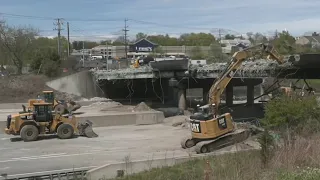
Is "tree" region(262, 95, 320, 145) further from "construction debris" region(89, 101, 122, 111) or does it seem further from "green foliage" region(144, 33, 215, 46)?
"green foliage" region(144, 33, 215, 46)

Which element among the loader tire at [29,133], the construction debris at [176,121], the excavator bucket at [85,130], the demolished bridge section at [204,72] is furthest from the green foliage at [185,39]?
the loader tire at [29,133]

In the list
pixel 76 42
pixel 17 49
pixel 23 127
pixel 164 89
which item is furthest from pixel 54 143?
pixel 76 42

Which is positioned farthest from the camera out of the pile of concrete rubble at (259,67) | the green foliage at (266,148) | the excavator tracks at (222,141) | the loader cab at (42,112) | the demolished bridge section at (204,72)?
the demolished bridge section at (204,72)

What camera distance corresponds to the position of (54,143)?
29.1m

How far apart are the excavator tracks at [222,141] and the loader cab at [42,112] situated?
1127 centimetres

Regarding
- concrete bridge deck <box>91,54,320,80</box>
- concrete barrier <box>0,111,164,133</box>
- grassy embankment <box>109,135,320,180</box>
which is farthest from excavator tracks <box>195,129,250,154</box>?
concrete barrier <box>0,111,164,133</box>

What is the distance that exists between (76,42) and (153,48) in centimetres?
4145

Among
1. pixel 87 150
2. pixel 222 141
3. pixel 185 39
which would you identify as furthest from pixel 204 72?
pixel 185 39

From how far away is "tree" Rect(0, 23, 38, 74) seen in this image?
239ft

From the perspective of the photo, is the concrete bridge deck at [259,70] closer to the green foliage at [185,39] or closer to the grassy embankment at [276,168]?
the grassy embankment at [276,168]

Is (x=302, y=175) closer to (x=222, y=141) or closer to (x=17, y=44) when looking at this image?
(x=222, y=141)

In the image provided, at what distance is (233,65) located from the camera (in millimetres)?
30391

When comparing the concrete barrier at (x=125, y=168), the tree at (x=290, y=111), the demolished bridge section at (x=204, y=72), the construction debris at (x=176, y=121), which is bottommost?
the construction debris at (x=176, y=121)

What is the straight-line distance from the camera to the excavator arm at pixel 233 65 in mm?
29516
